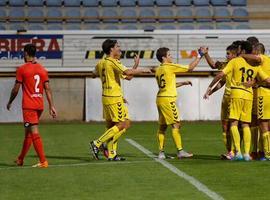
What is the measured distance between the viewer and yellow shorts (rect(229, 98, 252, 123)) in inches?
506

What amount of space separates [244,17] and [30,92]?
19.8 meters

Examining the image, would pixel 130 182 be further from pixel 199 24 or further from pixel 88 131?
pixel 199 24

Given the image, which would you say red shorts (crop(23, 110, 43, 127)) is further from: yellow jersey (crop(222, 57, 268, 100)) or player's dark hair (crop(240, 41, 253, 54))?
player's dark hair (crop(240, 41, 253, 54))

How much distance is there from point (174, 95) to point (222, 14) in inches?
703

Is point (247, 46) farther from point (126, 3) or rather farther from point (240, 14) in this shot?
point (126, 3)

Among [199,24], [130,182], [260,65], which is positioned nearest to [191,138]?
[260,65]

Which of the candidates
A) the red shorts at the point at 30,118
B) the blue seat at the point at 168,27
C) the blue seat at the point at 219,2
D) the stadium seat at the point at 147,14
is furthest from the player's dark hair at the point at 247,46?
the blue seat at the point at 219,2

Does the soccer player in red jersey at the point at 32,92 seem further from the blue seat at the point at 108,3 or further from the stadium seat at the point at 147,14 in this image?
the blue seat at the point at 108,3

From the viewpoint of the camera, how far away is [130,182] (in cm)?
1034

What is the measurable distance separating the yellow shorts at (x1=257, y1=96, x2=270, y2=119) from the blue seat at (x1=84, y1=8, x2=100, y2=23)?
18.1 m

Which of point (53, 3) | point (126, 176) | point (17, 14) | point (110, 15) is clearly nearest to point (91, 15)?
point (110, 15)

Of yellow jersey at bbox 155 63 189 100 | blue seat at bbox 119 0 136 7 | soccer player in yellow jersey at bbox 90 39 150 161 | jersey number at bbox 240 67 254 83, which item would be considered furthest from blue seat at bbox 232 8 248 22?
jersey number at bbox 240 67 254 83

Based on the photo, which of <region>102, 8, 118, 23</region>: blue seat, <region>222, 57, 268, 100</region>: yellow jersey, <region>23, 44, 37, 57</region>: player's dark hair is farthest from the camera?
<region>102, 8, 118, 23</region>: blue seat

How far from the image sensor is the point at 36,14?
30969 mm
